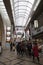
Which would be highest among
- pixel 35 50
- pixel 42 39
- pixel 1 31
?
pixel 1 31

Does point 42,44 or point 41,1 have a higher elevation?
point 41,1

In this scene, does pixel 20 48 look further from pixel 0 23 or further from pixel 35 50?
pixel 0 23

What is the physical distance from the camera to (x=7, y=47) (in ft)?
117

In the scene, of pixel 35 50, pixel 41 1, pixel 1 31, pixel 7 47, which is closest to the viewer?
pixel 35 50

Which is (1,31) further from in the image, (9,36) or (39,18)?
(39,18)

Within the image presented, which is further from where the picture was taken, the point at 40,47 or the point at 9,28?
the point at 9,28

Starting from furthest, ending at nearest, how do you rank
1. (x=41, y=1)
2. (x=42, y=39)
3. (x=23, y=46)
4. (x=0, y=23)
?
(x=0, y=23)
(x=42, y=39)
(x=23, y=46)
(x=41, y=1)

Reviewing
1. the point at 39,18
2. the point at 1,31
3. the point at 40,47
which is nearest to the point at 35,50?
the point at 40,47

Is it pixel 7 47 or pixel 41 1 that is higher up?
pixel 41 1

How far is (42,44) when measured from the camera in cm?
2319

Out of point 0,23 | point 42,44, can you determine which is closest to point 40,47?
point 42,44

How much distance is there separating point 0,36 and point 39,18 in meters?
10.1

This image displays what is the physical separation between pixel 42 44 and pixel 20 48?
4.56 meters

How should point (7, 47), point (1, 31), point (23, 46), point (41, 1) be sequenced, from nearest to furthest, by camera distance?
1. point (41, 1)
2. point (23, 46)
3. point (1, 31)
4. point (7, 47)
